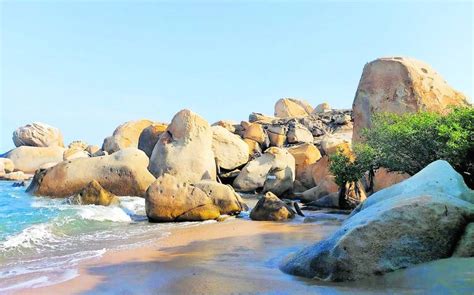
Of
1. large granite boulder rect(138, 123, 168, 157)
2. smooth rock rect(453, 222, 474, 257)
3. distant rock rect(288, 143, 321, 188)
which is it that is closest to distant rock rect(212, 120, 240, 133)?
large granite boulder rect(138, 123, 168, 157)

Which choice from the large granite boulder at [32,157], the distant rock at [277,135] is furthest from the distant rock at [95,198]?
the large granite boulder at [32,157]

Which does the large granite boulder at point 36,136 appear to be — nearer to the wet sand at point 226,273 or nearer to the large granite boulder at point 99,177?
the large granite boulder at point 99,177

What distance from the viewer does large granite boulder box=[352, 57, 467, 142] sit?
1909cm

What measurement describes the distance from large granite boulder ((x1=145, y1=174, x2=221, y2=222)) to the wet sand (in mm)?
2703

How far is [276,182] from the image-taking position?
20766 mm

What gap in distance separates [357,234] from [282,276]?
1089 mm

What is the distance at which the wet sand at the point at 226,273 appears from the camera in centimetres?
493

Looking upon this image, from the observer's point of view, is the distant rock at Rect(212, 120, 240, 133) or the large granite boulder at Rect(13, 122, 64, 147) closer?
the distant rock at Rect(212, 120, 240, 133)

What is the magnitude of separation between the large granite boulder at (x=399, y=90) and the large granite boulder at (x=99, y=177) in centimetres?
945

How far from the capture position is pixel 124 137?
30203 millimetres

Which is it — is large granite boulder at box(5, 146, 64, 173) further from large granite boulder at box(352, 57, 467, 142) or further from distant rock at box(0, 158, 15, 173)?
large granite boulder at box(352, 57, 467, 142)

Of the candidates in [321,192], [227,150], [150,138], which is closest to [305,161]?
[227,150]

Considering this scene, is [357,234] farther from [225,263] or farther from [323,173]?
[323,173]

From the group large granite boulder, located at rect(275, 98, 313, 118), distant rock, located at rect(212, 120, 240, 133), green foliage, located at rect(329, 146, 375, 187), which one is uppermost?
large granite boulder, located at rect(275, 98, 313, 118)
